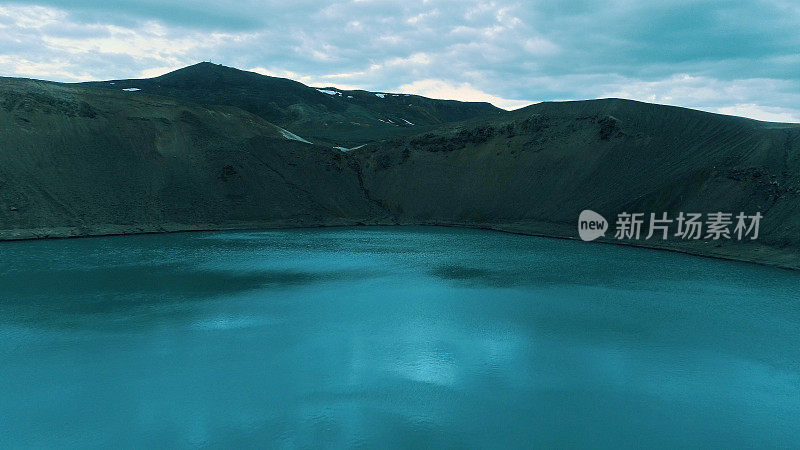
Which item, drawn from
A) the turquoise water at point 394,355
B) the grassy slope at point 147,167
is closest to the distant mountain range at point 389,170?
the grassy slope at point 147,167

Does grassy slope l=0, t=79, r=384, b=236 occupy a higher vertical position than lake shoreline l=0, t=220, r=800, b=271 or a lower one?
higher

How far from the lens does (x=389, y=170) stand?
233 feet

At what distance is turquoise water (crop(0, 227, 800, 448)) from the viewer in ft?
46.6

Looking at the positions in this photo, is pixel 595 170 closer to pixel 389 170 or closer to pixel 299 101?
pixel 389 170

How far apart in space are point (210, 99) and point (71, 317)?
107916 millimetres

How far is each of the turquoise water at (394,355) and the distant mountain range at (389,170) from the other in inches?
478

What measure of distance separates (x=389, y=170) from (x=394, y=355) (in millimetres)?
53192

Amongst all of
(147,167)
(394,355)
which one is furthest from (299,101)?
(394,355)

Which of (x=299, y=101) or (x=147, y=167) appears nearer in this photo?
(x=147, y=167)

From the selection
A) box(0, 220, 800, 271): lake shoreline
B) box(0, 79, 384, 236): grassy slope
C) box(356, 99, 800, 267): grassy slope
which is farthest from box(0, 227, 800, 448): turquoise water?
box(0, 79, 384, 236): grassy slope

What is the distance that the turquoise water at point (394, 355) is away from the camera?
46.6 feet

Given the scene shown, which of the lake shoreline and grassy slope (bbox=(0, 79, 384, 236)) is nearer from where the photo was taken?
the lake shoreline

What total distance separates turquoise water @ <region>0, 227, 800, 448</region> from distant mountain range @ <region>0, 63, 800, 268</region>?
12.2 meters

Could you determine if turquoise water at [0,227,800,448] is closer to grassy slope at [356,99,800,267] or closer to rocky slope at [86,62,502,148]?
grassy slope at [356,99,800,267]
